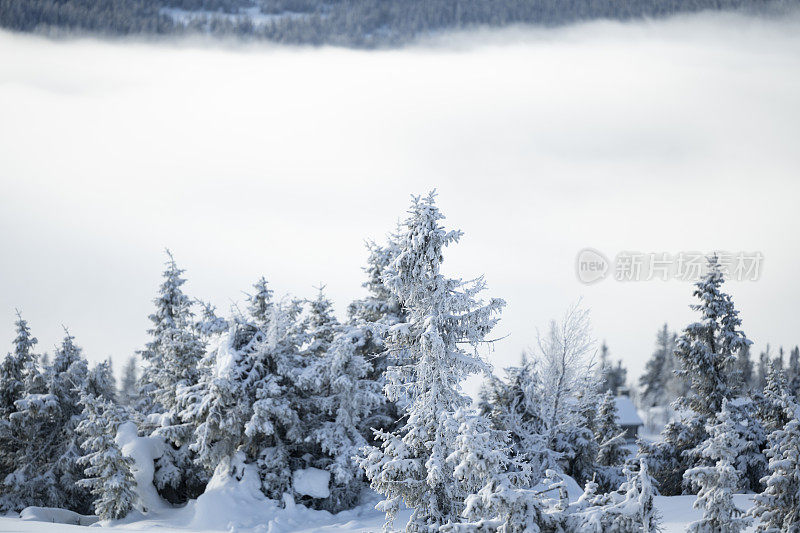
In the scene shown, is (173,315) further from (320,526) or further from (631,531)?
(631,531)

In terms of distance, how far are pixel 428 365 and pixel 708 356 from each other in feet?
72.6

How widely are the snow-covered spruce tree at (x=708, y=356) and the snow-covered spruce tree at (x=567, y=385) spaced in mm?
4561

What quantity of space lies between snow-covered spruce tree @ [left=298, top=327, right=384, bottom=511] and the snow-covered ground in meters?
1.39

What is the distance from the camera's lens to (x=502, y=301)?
19.6 m

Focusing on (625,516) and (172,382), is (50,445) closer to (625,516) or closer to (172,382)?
(172,382)

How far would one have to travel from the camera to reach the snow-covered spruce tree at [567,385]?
124 feet

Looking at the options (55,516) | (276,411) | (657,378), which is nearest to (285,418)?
(276,411)

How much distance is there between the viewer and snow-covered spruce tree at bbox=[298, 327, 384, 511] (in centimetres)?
3553

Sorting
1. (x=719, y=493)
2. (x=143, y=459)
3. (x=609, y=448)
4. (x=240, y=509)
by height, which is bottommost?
(x=240, y=509)

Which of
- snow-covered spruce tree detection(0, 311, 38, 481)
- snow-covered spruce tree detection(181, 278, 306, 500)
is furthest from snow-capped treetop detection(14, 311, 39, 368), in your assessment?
snow-covered spruce tree detection(181, 278, 306, 500)

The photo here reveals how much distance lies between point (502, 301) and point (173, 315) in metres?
28.1

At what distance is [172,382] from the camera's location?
131 feet

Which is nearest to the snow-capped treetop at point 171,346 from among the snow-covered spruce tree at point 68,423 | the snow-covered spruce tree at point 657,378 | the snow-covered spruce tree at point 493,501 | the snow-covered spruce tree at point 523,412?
the snow-covered spruce tree at point 68,423

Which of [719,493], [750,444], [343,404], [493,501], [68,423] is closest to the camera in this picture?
[493,501]
